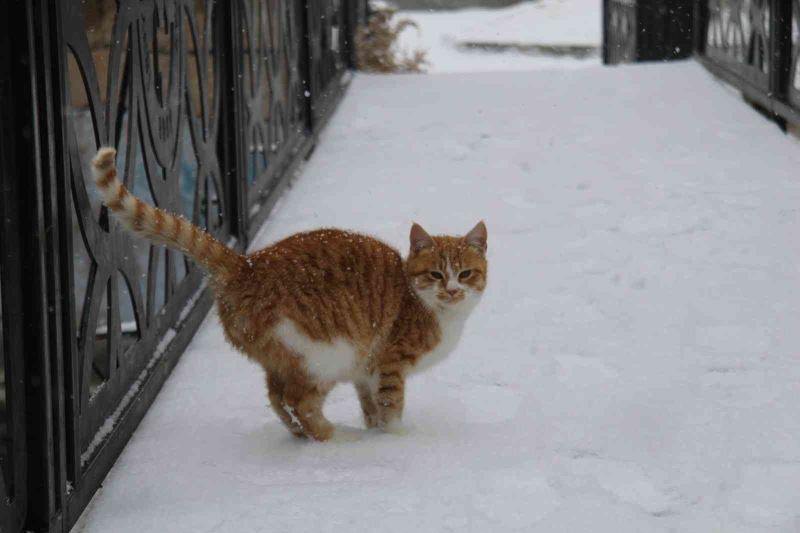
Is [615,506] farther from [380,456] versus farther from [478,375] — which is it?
[478,375]

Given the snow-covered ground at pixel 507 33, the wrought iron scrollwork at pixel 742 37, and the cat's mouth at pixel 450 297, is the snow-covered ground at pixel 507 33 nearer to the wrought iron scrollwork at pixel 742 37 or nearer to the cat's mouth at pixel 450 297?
the wrought iron scrollwork at pixel 742 37

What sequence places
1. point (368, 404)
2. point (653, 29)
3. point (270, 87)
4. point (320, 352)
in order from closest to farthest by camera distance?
point (320, 352)
point (368, 404)
point (270, 87)
point (653, 29)

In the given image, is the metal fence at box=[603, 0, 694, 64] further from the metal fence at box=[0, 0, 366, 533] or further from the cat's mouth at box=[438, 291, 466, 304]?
the cat's mouth at box=[438, 291, 466, 304]

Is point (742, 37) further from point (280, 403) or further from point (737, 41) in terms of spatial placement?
point (280, 403)

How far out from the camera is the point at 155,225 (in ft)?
11.2

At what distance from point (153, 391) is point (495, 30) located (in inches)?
554

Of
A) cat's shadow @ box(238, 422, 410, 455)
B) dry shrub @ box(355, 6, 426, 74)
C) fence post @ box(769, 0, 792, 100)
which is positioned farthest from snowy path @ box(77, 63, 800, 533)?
dry shrub @ box(355, 6, 426, 74)

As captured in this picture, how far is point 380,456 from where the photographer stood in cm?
365

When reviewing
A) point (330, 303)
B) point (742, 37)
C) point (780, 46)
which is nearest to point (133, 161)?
point (330, 303)

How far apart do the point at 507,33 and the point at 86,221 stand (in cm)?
1439

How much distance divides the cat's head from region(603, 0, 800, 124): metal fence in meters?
3.89

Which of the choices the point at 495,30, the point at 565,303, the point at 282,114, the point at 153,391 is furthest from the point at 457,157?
the point at 495,30

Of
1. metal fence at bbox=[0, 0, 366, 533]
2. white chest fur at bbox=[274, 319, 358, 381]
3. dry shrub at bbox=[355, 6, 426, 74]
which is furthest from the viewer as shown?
dry shrub at bbox=[355, 6, 426, 74]

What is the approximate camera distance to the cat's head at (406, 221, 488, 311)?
3.80 meters
